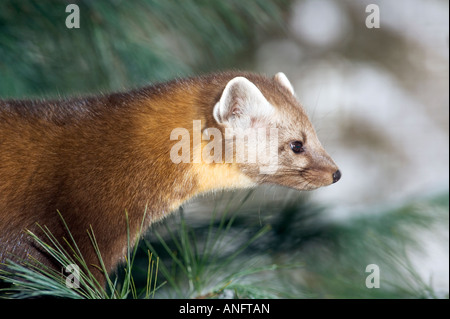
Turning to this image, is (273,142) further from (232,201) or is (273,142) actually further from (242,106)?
(232,201)

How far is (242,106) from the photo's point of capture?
1.28 metres

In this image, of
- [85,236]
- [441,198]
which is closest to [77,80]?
[85,236]

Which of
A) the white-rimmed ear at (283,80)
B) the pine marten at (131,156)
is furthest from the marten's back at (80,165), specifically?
the white-rimmed ear at (283,80)

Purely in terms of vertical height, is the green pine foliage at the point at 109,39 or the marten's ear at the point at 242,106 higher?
the green pine foliage at the point at 109,39

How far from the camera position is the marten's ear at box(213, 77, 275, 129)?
1240 mm

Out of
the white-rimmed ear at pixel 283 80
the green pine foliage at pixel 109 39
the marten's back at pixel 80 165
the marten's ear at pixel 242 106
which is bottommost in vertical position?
the marten's back at pixel 80 165

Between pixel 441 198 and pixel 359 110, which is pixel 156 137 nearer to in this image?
pixel 441 198

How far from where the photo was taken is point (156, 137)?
4.20 feet

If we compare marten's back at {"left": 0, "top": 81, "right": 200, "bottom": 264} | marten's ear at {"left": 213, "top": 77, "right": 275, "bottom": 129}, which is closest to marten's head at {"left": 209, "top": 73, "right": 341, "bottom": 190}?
marten's ear at {"left": 213, "top": 77, "right": 275, "bottom": 129}

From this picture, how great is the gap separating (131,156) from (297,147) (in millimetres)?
377

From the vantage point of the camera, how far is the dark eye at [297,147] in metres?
1.35

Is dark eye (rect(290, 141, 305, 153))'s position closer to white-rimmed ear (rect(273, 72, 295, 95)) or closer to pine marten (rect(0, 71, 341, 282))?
pine marten (rect(0, 71, 341, 282))

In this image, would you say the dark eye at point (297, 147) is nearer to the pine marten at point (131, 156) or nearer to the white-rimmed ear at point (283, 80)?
the pine marten at point (131, 156)
